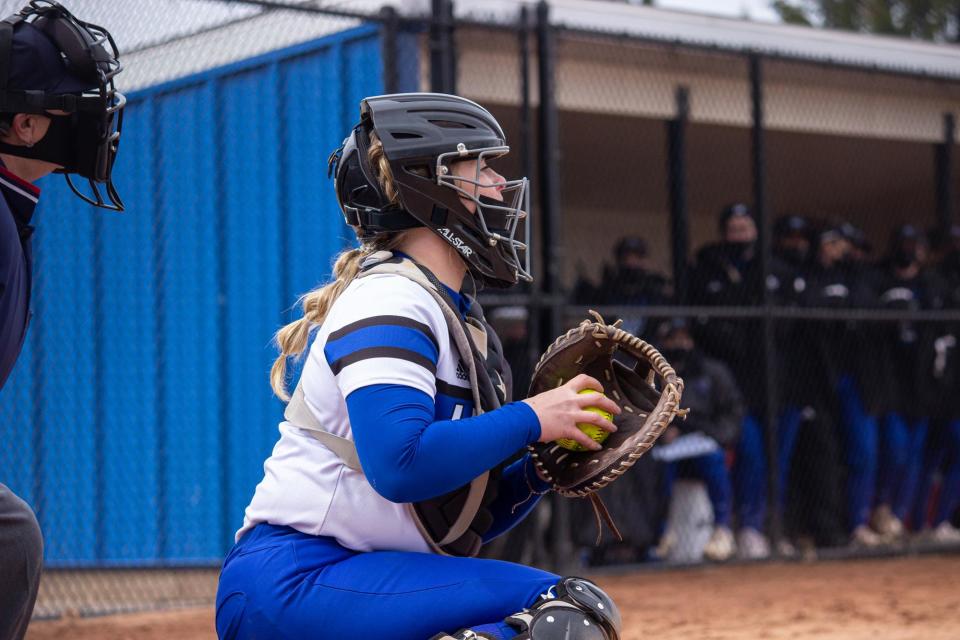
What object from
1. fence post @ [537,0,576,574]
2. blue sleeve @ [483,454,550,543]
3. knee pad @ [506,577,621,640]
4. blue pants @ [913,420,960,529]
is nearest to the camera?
knee pad @ [506,577,621,640]

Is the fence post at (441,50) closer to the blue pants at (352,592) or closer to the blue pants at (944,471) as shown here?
the blue pants at (352,592)

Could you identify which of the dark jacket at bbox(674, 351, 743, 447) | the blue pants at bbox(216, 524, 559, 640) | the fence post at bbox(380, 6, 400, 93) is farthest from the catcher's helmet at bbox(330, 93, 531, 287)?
the dark jacket at bbox(674, 351, 743, 447)

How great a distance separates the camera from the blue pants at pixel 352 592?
2.64 meters

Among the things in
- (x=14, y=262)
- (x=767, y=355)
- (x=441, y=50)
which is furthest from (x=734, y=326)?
(x=14, y=262)

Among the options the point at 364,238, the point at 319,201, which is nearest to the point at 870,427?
the point at 319,201

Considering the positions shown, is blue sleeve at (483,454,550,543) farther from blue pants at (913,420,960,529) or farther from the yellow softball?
blue pants at (913,420,960,529)

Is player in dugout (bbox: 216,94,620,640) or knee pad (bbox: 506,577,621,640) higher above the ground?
player in dugout (bbox: 216,94,620,640)

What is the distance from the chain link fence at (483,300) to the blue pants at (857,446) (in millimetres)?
19

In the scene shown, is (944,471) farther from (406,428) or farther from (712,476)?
(406,428)

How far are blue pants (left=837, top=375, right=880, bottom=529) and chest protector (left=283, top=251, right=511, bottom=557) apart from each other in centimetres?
631

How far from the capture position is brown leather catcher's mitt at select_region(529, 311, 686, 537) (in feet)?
9.43

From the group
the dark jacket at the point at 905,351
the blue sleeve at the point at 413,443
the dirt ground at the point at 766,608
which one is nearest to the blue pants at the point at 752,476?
the dirt ground at the point at 766,608

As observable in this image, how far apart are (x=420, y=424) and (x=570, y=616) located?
0.54m

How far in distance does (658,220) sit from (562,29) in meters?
5.52
